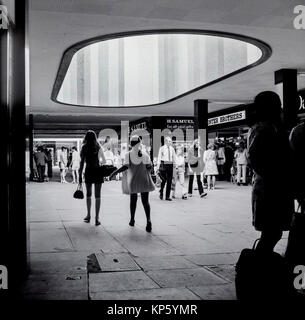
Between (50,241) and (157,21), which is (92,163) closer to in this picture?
(50,241)

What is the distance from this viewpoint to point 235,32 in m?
9.15

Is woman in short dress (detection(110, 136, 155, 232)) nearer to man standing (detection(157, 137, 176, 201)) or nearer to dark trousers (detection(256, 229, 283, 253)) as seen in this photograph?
dark trousers (detection(256, 229, 283, 253))

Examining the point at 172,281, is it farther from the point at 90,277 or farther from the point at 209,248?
the point at 209,248

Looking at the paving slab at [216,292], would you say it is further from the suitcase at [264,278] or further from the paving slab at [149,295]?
the suitcase at [264,278]

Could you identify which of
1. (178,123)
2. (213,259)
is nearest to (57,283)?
(213,259)

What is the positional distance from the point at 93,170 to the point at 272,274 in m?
5.57

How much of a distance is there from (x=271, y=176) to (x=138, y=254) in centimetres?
262

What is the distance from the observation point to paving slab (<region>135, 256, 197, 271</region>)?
5.23 m

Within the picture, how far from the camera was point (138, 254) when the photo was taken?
592 cm

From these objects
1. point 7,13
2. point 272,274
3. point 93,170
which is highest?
point 7,13

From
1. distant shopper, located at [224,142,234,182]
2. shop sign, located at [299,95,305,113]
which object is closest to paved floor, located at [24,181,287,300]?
shop sign, located at [299,95,305,113]

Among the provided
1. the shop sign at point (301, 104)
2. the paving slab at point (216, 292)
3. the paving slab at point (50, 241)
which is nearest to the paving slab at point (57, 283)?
the paving slab at point (216, 292)

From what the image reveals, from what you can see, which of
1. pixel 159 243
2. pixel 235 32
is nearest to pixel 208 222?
pixel 159 243

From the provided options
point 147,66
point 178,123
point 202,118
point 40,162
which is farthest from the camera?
point 178,123
